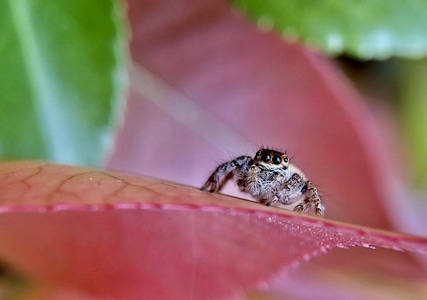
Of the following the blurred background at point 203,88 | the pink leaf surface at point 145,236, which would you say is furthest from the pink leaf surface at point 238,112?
the pink leaf surface at point 145,236

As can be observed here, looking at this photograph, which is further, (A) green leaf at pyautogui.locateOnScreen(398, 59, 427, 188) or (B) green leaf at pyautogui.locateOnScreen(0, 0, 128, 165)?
(A) green leaf at pyautogui.locateOnScreen(398, 59, 427, 188)

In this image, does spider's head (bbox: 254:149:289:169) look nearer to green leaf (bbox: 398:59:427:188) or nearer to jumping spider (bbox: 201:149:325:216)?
jumping spider (bbox: 201:149:325:216)

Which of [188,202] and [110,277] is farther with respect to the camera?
[110,277]

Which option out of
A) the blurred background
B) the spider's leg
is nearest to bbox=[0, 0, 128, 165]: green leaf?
the blurred background

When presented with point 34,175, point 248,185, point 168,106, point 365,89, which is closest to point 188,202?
point 34,175

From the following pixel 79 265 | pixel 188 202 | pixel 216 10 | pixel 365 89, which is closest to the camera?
pixel 188 202

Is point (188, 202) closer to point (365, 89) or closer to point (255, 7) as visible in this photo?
point (255, 7)

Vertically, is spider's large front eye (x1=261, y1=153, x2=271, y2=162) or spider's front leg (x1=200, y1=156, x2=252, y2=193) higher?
spider's large front eye (x1=261, y1=153, x2=271, y2=162)

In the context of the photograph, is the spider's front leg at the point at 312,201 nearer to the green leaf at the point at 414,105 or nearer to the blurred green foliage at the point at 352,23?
the blurred green foliage at the point at 352,23
